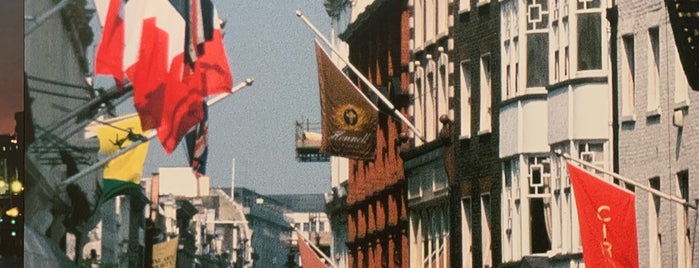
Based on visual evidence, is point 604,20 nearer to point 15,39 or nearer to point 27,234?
point 27,234

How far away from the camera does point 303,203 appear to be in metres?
27.0

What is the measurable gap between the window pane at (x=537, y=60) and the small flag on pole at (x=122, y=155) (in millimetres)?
3938

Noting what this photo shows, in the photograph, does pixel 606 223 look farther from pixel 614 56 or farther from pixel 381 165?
pixel 381 165

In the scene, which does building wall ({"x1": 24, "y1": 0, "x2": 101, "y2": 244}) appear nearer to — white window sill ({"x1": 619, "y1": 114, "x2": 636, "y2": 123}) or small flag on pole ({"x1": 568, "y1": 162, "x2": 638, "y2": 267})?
small flag on pole ({"x1": 568, "y1": 162, "x2": 638, "y2": 267})

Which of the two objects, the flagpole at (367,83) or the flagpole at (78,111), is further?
the flagpole at (367,83)

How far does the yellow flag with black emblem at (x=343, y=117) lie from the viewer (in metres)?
27.4

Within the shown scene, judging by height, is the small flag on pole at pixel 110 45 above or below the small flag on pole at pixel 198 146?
above

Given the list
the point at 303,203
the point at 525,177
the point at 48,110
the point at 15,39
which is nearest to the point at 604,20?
the point at 525,177

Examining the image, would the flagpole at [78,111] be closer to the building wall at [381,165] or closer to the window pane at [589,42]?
the building wall at [381,165]

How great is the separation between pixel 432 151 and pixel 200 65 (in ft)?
11.6

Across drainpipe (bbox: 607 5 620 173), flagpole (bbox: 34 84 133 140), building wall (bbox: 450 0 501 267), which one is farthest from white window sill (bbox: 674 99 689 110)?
flagpole (bbox: 34 84 133 140)

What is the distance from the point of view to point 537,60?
26719 millimetres

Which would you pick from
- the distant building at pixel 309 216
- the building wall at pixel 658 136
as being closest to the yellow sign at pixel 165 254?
the distant building at pixel 309 216

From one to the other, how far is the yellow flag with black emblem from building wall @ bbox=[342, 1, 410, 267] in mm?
405
